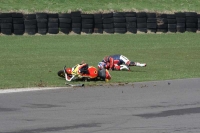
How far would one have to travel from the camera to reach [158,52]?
23.5 meters

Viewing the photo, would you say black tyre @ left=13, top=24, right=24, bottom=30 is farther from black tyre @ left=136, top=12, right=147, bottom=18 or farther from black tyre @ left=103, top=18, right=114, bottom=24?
black tyre @ left=136, top=12, right=147, bottom=18

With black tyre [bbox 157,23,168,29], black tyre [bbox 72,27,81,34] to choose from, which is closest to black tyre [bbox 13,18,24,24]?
black tyre [bbox 72,27,81,34]

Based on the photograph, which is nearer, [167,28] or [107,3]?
[167,28]

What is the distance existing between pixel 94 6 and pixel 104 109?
912 inches

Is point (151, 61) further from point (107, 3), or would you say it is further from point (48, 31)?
point (107, 3)

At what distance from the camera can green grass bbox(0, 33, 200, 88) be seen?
15375mm

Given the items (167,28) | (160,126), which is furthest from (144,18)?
(160,126)

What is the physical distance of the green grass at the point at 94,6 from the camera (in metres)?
31.6

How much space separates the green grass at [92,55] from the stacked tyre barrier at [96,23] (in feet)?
1.10

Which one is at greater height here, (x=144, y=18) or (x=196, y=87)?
(x=144, y=18)

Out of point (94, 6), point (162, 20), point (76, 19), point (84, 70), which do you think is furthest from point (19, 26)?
point (84, 70)

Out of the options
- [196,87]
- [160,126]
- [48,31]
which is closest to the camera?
[160,126]

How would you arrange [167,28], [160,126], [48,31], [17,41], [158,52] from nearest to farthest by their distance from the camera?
1. [160,126]
2. [158,52]
3. [17,41]
4. [48,31]
5. [167,28]

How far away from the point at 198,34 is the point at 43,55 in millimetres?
11308
